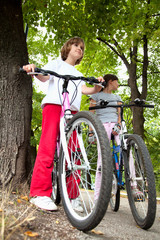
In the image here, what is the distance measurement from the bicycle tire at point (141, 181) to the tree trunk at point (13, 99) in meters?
1.41

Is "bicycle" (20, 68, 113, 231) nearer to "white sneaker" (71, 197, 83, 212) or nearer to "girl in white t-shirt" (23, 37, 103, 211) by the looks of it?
"white sneaker" (71, 197, 83, 212)

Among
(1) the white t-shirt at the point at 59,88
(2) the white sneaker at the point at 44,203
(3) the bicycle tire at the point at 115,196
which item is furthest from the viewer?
(3) the bicycle tire at the point at 115,196

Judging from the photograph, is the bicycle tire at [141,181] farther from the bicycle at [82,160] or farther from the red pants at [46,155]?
the red pants at [46,155]

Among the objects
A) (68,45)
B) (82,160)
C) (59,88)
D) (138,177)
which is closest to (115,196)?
(138,177)

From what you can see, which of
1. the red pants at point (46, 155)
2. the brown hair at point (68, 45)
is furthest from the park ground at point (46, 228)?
the brown hair at point (68, 45)

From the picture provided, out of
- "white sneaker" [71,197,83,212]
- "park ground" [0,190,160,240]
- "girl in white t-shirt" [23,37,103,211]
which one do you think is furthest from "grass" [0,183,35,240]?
"white sneaker" [71,197,83,212]

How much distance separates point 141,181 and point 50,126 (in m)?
1.19

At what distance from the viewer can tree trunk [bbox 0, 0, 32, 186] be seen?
135 inches

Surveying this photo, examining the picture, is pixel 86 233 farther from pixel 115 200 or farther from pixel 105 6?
pixel 105 6

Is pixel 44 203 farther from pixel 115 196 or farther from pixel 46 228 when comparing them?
pixel 115 196

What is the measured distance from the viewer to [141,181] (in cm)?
288

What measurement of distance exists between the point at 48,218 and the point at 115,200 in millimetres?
1887

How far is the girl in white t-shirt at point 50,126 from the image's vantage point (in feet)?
9.18

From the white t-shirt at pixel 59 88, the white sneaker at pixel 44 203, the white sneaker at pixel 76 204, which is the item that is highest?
the white t-shirt at pixel 59 88
